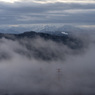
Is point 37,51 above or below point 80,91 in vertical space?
above

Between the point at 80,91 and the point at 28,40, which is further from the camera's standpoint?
the point at 28,40

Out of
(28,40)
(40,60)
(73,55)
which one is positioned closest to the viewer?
(40,60)

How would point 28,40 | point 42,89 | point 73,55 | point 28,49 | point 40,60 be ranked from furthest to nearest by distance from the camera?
point 28,40
point 28,49
point 73,55
point 40,60
point 42,89

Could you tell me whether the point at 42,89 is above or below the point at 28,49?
below

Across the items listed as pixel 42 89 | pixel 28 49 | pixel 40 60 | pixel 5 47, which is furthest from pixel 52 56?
pixel 42 89

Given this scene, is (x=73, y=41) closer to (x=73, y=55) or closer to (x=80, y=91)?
(x=73, y=55)

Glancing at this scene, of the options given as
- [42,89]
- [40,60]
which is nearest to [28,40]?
[40,60]

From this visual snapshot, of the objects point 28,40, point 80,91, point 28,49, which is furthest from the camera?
point 28,40

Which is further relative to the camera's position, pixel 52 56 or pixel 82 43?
pixel 82 43

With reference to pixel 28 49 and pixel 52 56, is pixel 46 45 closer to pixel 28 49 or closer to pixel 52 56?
pixel 28 49
